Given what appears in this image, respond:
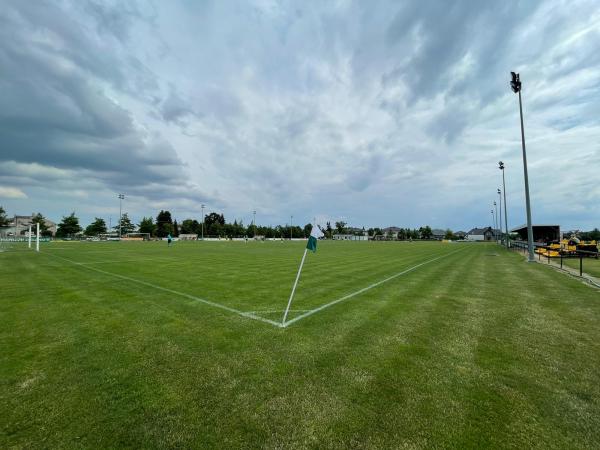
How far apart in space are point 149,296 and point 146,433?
22.8ft

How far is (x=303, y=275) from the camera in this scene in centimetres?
1381

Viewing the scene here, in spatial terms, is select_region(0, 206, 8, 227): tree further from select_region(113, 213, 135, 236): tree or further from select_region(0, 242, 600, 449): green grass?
select_region(0, 242, 600, 449): green grass

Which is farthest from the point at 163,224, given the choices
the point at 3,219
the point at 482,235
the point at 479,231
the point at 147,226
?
the point at 479,231

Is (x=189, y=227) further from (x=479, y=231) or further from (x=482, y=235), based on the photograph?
(x=479, y=231)

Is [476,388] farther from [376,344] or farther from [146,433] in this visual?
[146,433]

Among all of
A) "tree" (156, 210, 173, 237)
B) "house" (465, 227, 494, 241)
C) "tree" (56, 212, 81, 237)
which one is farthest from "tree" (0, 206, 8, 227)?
"house" (465, 227, 494, 241)

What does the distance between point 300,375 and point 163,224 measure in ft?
449

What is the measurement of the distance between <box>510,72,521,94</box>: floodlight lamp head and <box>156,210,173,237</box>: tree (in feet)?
400

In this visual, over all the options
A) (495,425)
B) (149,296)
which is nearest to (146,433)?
(495,425)

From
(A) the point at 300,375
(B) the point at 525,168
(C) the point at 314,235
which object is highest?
(B) the point at 525,168

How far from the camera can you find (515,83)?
21.2 metres

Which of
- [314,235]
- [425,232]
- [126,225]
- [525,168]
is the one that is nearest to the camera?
[314,235]

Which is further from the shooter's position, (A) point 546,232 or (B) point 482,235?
(B) point 482,235

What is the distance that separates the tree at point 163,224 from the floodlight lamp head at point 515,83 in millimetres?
122055
